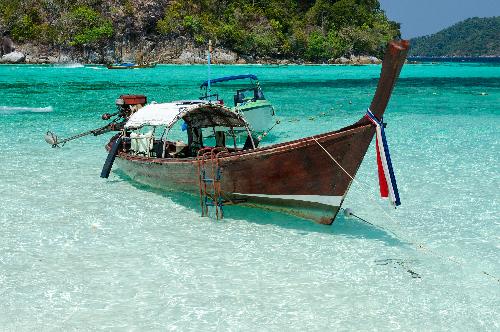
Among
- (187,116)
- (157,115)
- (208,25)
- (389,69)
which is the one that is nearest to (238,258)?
(389,69)

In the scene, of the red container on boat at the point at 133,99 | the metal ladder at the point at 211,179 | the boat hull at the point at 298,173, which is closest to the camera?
the boat hull at the point at 298,173

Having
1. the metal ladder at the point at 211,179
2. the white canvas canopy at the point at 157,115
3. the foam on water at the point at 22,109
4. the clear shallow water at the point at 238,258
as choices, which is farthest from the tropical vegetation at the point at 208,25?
the metal ladder at the point at 211,179

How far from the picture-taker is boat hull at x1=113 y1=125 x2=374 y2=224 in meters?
9.69

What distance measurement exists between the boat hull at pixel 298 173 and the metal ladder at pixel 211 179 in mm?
91

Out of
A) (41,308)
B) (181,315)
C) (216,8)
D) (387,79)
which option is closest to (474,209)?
(387,79)

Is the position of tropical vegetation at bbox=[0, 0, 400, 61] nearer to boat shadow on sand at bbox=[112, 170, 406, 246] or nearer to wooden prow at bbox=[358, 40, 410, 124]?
boat shadow on sand at bbox=[112, 170, 406, 246]

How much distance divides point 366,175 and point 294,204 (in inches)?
232

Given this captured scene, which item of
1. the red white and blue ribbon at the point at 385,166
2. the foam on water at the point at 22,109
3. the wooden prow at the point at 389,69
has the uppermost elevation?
the wooden prow at the point at 389,69

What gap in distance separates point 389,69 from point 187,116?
6.92 m

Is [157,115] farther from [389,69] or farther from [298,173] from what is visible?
[389,69]

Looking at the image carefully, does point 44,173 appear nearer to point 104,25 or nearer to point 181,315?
point 181,315

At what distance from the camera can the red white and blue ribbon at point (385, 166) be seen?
901 cm

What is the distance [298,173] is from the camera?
404 inches

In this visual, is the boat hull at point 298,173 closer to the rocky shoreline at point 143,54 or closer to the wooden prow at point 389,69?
the wooden prow at point 389,69
